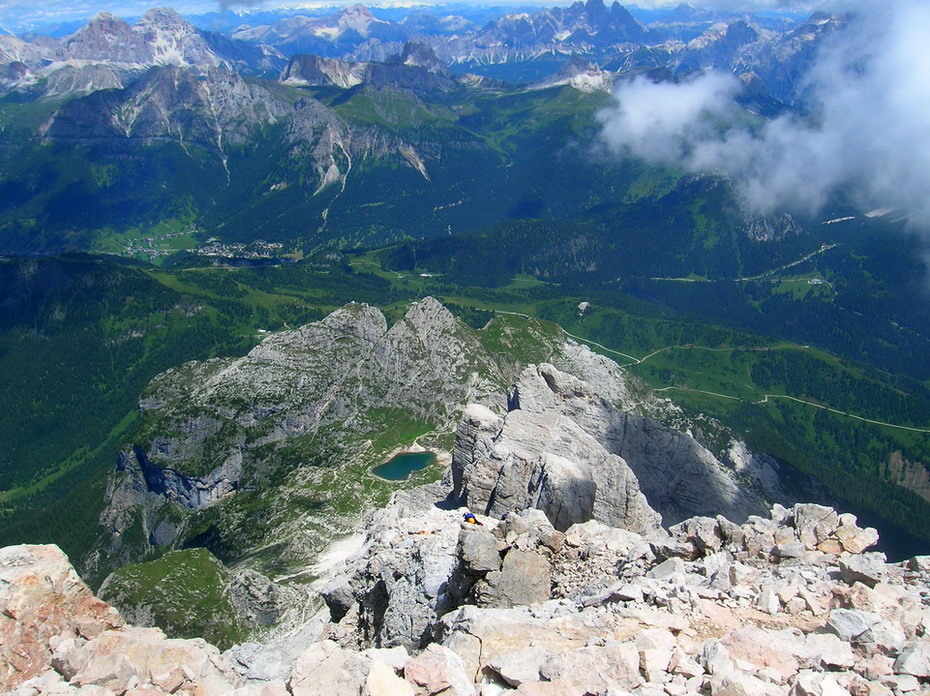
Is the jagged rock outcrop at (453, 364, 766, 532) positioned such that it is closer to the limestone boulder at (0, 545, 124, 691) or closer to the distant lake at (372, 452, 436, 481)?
the distant lake at (372, 452, 436, 481)

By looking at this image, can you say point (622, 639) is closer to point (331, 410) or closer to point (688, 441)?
point (688, 441)

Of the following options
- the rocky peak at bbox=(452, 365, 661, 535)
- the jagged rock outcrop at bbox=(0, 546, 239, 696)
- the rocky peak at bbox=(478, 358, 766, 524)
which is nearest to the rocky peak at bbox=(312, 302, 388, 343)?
the rocky peak at bbox=(478, 358, 766, 524)

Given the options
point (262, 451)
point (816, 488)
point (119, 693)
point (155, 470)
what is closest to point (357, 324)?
point (262, 451)

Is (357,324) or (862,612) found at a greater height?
(862,612)

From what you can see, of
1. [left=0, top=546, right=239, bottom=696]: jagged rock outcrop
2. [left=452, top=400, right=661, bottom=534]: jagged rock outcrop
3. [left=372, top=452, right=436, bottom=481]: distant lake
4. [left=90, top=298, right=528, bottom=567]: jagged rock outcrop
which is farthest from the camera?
[left=90, top=298, right=528, bottom=567]: jagged rock outcrop

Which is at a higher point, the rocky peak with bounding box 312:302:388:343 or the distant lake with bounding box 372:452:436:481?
the rocky peak with bounding box 312:302:388:343

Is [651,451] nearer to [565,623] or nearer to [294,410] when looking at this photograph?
[294,410]

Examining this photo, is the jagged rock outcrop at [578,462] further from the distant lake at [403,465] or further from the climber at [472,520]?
the distant lake at [403,465]
